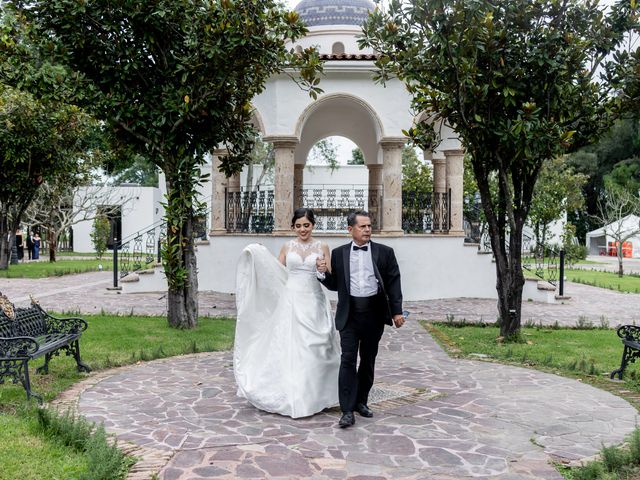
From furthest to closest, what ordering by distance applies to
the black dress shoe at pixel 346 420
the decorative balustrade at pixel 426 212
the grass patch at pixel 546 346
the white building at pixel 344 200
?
the decorative balustrade at pixel 426 212, the white building at pixel 344 200, the grass patch at pixel 546 346, the black dress shoe at pixel 346 420

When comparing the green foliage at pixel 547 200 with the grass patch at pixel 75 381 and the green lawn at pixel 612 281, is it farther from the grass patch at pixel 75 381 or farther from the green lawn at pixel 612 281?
the grass patch at pixel 75 381

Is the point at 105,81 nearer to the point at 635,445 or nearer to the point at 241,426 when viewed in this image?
the point at 241,426

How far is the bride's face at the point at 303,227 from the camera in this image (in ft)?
21.0

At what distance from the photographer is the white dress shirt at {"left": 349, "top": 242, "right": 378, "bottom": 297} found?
586cm

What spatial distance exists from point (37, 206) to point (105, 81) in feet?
82.4

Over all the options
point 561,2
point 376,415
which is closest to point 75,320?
point 376,415

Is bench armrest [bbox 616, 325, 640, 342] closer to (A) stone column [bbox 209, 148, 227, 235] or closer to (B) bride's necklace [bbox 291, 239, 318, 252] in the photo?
(B) bride's necklace [bbox 291, 239, 318, 252]

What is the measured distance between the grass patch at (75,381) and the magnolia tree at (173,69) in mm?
853

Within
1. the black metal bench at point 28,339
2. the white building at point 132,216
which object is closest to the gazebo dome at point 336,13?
the black metal bench at point 28,339

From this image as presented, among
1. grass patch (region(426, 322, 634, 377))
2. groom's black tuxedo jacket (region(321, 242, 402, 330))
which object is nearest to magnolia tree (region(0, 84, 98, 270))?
grass patch (region(426, 322, 634, 377))

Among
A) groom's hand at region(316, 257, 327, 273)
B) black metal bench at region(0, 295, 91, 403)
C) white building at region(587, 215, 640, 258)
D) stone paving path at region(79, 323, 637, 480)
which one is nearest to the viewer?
stone paving path at region(79, 323, 637, 480)

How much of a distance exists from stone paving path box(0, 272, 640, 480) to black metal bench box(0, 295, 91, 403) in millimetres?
575

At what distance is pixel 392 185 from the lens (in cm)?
1606

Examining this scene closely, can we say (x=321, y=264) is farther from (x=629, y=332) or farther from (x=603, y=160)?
(x=603, y=160)
